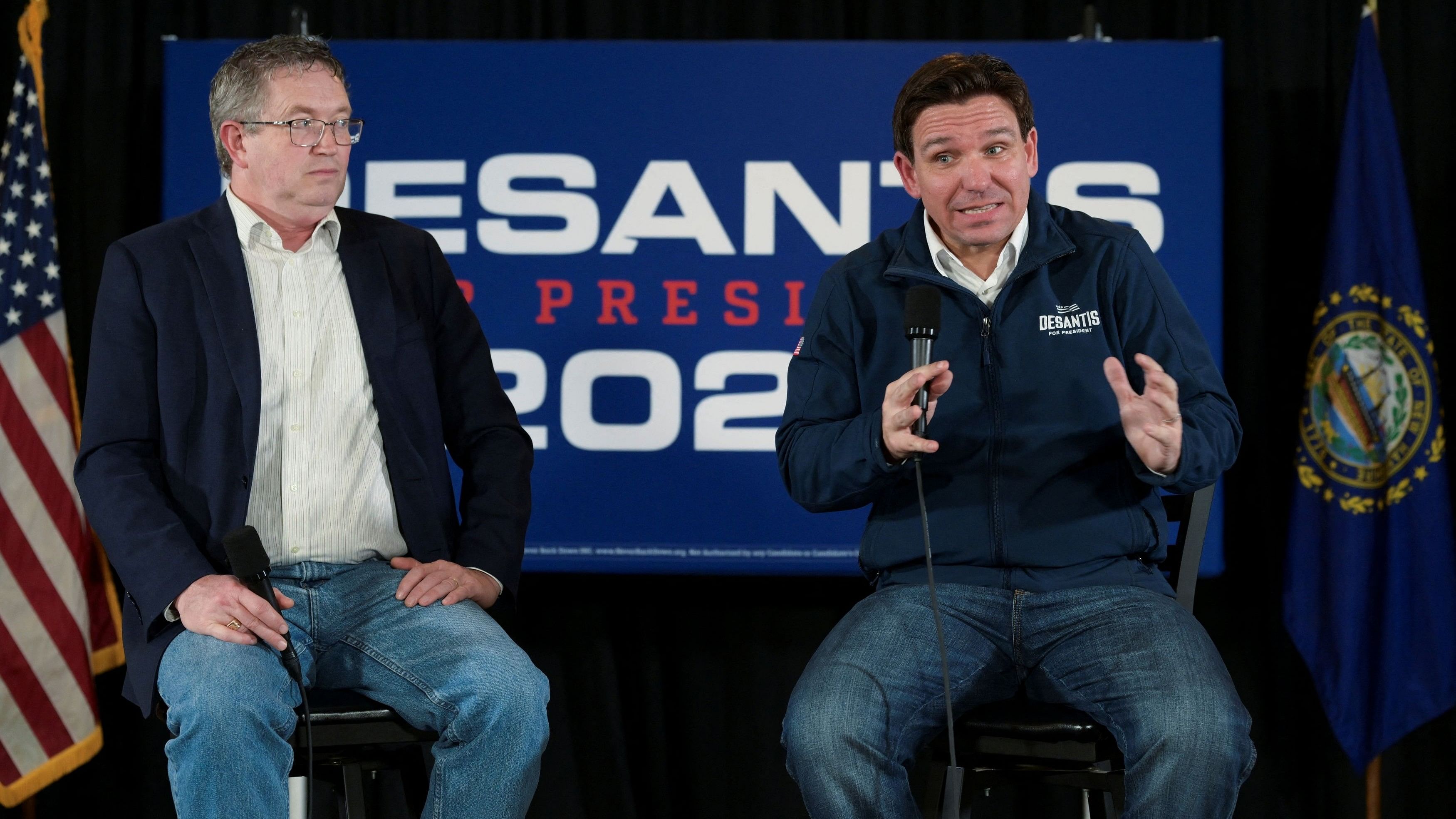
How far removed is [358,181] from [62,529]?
1095mm

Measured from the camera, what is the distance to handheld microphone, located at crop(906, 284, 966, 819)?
72.5 inches

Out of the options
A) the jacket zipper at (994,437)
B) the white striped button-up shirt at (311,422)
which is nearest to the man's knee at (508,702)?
the white striped button-up shirt at (311,422)

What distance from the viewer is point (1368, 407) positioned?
3.08 m

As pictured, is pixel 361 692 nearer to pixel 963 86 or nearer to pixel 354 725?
pixel 354 725

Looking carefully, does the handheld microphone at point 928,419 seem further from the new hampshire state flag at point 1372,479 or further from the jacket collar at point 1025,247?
the new hampshire state flag at point 1372,479

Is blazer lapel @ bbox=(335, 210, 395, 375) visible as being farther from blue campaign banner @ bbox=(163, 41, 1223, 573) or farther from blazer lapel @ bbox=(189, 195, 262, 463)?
blue campaign banner @ bbox=(163, 41, 1223, 573)

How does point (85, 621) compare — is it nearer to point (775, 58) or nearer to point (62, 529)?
point (62, 529)

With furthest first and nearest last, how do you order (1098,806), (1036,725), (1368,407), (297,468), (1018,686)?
(1368,407) → (1098,806) → (297,468) → (1018,686) → (1036,725)

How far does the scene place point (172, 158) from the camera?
3139 mm

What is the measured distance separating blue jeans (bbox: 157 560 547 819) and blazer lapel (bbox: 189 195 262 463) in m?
0.28

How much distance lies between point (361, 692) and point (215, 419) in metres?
0.50

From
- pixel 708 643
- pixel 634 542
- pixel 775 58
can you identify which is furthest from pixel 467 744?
pixel 775 58

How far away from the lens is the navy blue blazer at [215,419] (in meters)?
2.02

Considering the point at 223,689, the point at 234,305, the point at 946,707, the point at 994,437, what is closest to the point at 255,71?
the point at 234,305
